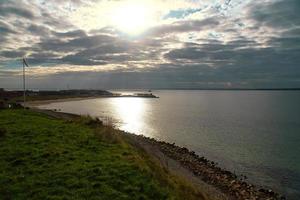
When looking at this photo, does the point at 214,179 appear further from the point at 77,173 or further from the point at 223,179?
the point at 77,173

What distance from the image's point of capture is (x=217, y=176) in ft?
83.2

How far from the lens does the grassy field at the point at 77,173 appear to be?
12.9m

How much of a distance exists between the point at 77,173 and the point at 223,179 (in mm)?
13889

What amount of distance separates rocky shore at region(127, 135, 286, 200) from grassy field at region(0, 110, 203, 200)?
592cm

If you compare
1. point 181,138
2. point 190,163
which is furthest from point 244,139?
point 190,163

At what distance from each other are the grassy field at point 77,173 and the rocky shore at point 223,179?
5.92 m

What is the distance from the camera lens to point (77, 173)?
600 inches

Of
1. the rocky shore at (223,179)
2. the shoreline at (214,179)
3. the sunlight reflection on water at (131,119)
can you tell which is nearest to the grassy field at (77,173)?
the shoreline at (214,179)

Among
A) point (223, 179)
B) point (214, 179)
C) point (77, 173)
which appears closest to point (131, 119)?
point (223, 179)

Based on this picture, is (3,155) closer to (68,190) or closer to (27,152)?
(27,152)

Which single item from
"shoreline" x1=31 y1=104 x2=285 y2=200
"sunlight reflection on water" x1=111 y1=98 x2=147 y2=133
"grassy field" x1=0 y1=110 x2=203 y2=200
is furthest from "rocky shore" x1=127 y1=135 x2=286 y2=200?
"sunlight reflection on water" x1=111 y1=98 x2=147 y2=133

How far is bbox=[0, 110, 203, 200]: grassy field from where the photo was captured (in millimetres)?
12930

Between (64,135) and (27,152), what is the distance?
22.5 ft

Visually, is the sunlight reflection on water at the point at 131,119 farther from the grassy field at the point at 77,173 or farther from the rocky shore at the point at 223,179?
the grassy field at the point at 77,173
